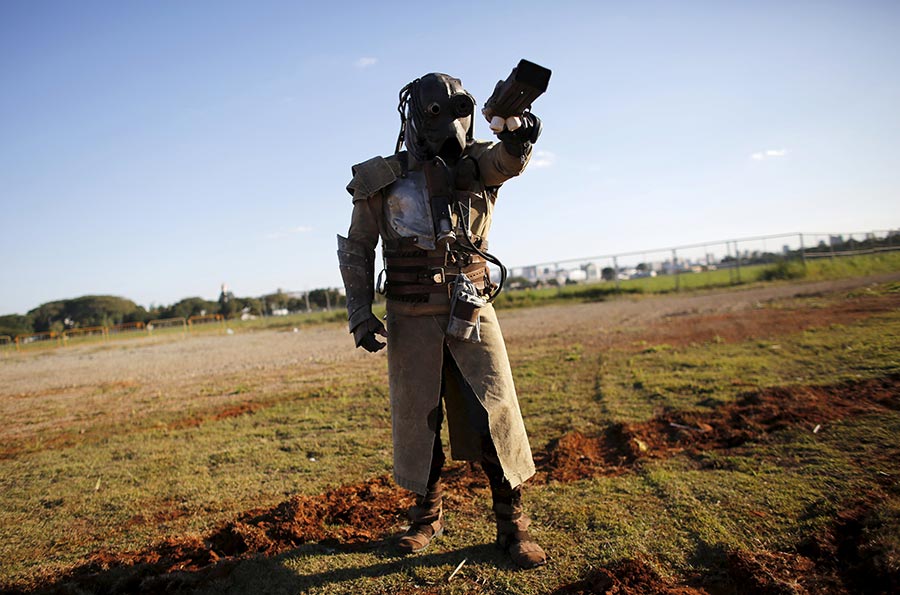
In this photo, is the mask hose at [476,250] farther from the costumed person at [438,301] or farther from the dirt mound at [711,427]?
the dirt mound at [711,427]

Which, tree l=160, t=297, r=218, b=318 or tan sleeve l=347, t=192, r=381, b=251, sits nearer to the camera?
tan sleeve l=347, t=192, r=381, b=251

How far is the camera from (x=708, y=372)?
282 inches

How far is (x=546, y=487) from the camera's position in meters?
4.00

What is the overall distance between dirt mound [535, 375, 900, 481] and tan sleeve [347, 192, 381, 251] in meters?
2.23

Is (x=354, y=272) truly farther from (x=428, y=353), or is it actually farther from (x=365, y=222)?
(x=428, y=353)

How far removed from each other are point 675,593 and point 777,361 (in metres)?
5.77

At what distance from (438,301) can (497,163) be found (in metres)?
0.84

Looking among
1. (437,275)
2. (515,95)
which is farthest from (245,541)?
(515,95)

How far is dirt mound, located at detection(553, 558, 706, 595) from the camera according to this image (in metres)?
2.51

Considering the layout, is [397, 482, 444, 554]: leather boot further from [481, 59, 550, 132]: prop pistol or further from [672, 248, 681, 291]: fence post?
[672, 248, 681, 291]: fence post

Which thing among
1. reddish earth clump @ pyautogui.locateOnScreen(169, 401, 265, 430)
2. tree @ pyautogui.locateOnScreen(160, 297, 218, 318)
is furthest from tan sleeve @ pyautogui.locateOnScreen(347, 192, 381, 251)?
tree @ pyautogui.locateOnScreen(160, 297, 218, 318)

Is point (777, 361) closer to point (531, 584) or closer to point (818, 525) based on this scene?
point (818, 525)

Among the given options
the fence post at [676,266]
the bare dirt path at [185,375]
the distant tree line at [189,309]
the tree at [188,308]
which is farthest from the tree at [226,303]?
the fence post at [676,266]

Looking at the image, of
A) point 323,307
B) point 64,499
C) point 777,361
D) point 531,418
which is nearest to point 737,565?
point 531,418
